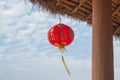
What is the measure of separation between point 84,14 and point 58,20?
42 cm

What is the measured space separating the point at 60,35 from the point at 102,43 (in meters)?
0.72

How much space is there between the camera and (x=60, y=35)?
8.95ft

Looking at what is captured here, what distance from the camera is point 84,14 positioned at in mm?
3252

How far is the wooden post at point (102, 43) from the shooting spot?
204 centimetres

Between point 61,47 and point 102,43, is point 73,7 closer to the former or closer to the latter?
point 61,47

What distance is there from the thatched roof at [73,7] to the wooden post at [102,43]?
2.73 feet

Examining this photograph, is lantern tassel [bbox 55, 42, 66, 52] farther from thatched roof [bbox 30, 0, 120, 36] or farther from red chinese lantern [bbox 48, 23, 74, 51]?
thatched roof [bbox 30, 0, 120, 36]

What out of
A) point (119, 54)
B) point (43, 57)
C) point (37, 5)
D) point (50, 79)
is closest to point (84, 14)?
point (37, 5)

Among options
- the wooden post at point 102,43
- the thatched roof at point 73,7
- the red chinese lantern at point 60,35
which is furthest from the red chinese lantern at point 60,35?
the wooden post at point 102,43

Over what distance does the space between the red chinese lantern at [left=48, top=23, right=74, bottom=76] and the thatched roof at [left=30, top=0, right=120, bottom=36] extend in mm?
336

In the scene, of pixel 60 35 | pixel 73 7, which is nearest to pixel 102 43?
pixel 60 35

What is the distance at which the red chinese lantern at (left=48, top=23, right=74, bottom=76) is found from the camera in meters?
2.73

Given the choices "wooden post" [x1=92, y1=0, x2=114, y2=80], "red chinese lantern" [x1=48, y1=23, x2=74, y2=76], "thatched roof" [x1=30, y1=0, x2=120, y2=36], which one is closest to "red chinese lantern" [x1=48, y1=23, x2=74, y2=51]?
"red chinese lantern" [x1=48, y1=23, x2=74, y2=76]

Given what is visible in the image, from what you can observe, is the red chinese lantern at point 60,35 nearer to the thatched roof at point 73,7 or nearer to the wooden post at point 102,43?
the thatched roof at point 73,7
